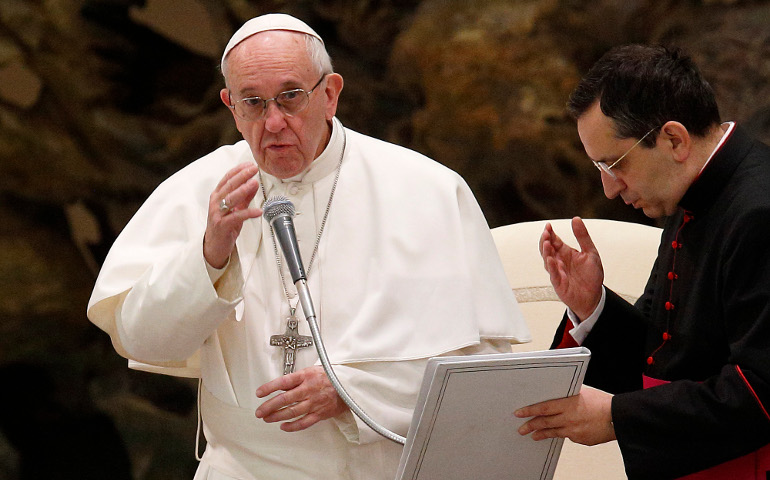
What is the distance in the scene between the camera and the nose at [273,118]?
2.97 meters

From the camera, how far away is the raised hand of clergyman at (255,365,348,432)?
268 centimetres

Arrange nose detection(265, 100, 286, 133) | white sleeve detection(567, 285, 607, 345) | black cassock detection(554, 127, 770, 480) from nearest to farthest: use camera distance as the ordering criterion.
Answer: black cassock detection(554, 127, 770, 480) < nose detection(265, 100, 286, 133) < white sleeve detection(567, 285, 607, 345)

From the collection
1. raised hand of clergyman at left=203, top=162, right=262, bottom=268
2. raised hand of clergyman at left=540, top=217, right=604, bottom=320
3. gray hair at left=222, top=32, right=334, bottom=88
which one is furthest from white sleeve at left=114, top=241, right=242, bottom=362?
raised hand of clergyman at left=540, top=217, right=604, bottom=320

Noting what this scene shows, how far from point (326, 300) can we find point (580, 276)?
0.78m

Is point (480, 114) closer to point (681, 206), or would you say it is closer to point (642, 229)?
point (642, 229)

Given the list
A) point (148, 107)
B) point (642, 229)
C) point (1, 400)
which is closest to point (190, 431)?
point (1, 400)

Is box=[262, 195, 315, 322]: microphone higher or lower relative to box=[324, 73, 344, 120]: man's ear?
lower

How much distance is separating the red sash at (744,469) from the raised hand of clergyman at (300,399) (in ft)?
3.29

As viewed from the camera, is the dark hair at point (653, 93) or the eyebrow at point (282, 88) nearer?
the dark hair at point (653, 93)

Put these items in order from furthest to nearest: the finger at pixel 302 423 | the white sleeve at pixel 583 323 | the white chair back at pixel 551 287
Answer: the white chair back at pixel 551 287, the white sleeve at pixel 583 323, the finger at pixel 302 423

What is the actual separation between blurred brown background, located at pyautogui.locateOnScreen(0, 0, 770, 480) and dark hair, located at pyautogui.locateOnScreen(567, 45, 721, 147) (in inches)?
128

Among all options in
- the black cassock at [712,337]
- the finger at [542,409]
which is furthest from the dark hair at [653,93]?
the finger at [542,409]

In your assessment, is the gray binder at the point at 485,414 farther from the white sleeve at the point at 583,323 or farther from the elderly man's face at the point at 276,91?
the elderly man's face at the point at 276,91

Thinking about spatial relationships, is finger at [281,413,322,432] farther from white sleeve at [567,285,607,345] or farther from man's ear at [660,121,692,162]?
man's ear at [660,121,692,162]
